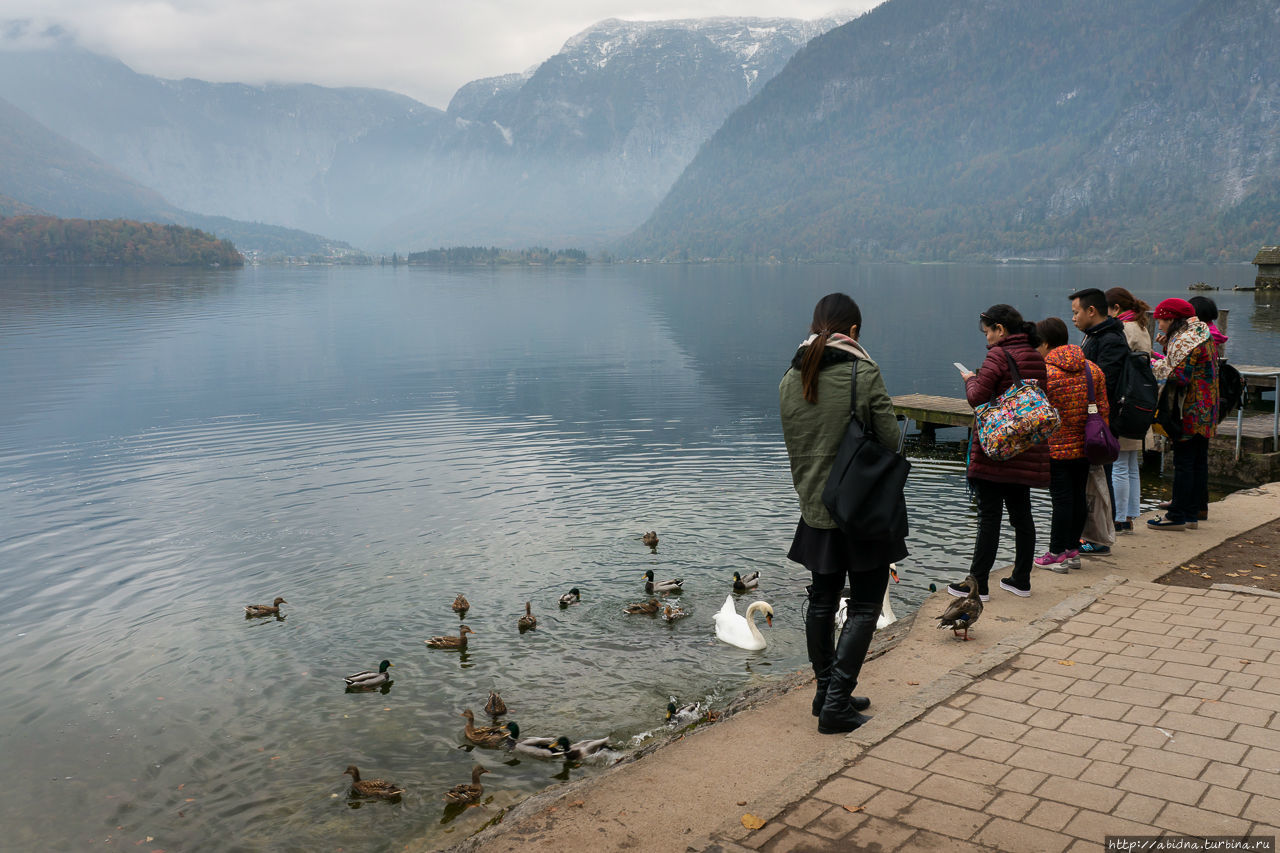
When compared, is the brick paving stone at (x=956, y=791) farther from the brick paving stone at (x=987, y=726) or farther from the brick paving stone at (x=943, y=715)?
the brick paving stone at (x=943, y=715)

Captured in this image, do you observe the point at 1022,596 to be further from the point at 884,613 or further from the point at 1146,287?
the point at 1146,287

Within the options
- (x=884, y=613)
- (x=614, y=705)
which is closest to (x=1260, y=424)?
(x=884, y=613)

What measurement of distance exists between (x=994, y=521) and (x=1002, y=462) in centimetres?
64

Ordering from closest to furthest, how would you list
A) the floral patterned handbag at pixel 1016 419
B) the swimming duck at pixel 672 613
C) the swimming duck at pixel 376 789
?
1. the floral patterned handbag at pixel 1016 419
2. the swimming duck at pixel 376 789
3. the swimming duck at pixel 672 613

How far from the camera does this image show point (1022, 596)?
9.51 m

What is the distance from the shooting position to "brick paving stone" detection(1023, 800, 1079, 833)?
5070 millimetres

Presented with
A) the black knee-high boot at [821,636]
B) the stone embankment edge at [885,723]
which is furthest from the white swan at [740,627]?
the black knee-high boot at [821,636]

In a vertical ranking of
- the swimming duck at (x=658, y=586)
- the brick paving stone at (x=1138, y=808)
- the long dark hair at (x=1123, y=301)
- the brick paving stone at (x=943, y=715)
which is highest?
the long dark hair at (x=1123, y=301)

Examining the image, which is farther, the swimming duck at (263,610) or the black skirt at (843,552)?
the swimming duck at (263,610)

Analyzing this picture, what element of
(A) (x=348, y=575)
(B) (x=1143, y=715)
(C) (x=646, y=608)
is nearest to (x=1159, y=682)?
(B) (x=1143, y=715)

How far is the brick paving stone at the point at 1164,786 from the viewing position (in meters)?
5.28

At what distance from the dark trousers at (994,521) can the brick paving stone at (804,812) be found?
170 inches

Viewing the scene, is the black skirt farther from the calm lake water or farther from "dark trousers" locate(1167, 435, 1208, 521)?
"dark trousers" locate(1167, 435, 1208, 521)

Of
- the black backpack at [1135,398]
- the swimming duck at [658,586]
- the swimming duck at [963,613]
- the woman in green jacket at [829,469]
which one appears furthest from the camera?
the swimming duck at [658,586]
